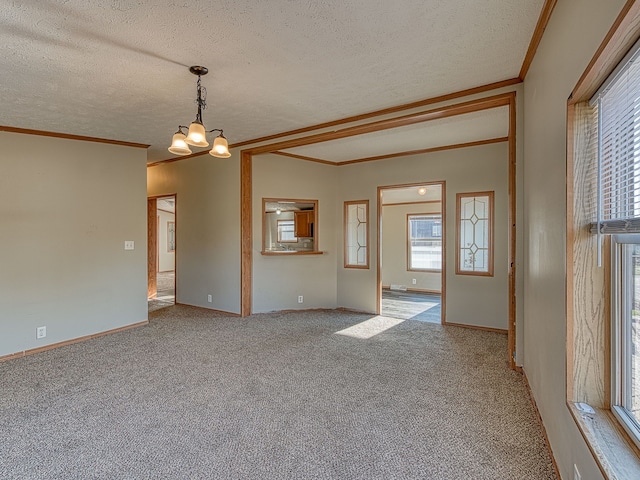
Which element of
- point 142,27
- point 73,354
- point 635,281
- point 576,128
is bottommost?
point 73,354

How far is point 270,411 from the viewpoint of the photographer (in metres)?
2.41

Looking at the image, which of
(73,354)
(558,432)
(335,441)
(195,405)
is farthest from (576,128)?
(73,354)

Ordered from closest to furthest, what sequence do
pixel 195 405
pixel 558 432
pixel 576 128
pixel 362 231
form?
pixel 576 128 → pixel 558 432 → pixel 195 405 → pixel 362 231

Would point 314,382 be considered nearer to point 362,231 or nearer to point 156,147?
point 362,231

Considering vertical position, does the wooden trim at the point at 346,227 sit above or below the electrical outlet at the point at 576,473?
above

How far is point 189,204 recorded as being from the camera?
5762mm

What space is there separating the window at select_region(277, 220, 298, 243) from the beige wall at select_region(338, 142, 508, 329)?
3.03 m

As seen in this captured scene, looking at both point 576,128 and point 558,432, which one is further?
point 558,432

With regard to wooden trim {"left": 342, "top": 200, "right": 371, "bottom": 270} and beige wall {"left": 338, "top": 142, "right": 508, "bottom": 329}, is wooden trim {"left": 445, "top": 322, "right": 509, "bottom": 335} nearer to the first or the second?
beige wall {"left": 338, "top": 142, "right": 508, "bottom": 329}

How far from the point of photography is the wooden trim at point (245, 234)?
507 centimetres

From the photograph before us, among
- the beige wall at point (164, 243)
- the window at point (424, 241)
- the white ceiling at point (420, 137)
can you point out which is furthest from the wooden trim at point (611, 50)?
the beige wall at point (164, 243)

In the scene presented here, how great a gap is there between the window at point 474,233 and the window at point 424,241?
307 cm

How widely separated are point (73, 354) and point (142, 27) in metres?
3.38

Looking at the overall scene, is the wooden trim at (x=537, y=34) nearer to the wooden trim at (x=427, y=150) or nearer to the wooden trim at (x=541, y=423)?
the wooden trim at (x=427, y=150)
